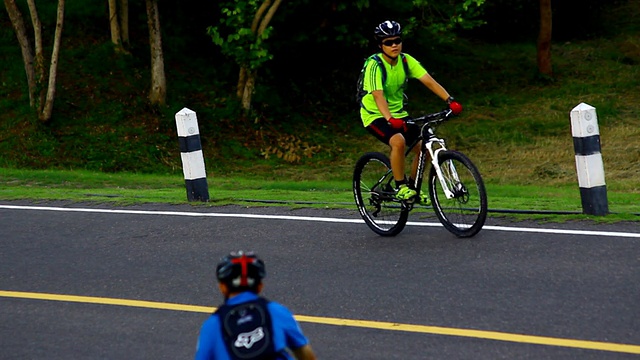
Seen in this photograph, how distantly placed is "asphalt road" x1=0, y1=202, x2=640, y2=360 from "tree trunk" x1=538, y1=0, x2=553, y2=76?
20.2 metres

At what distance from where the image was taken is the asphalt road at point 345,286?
21.1 feet

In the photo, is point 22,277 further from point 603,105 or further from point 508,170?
point 603,105

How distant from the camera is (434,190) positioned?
921 cm

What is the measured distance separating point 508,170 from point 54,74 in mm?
10236

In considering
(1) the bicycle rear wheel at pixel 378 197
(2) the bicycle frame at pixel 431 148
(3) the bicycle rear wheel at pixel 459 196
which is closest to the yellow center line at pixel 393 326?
(3) the bicycle rear wheel at pixel 459 196

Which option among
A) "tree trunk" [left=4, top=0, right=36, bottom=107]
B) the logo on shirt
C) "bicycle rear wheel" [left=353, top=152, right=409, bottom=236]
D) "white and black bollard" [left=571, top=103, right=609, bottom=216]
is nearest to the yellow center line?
"bicycle rear wheel" [left=353, top=152, right=409, bottom=236]

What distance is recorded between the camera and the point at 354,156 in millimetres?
23484

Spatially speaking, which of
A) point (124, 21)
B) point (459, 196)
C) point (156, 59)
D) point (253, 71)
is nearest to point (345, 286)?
point (459, 196)

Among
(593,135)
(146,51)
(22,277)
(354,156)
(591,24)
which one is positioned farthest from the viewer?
(591,24)

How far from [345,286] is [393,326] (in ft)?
3.85

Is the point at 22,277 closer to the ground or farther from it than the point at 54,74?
closer to the ground

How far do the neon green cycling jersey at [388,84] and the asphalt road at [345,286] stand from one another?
122 centimetres

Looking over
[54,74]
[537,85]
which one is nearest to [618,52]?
[537,85]

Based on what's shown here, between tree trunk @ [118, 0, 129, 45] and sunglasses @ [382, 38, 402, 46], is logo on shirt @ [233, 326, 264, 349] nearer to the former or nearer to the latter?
sunglasses @ [382, 38, 402, 46]
